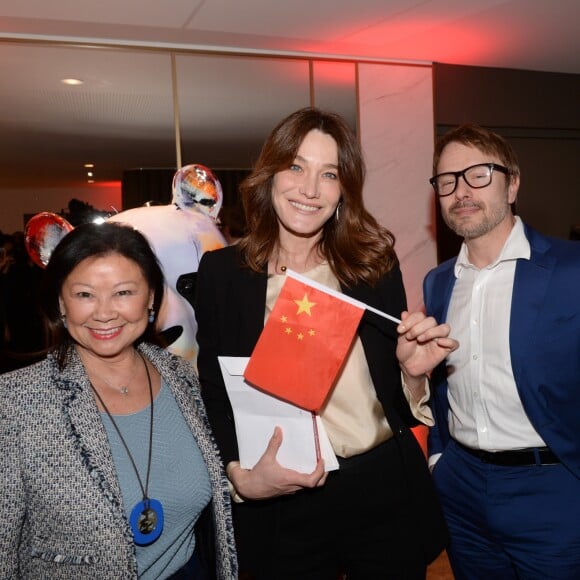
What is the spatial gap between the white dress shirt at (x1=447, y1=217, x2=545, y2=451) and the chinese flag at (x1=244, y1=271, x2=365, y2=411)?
0.75 meters

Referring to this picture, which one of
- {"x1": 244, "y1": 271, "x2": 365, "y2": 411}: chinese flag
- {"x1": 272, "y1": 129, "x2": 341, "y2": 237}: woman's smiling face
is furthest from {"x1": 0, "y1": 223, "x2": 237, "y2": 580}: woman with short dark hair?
{"x1": 272, "y1": 129, "x2": 341, "y2": 237}: woman's smiling face

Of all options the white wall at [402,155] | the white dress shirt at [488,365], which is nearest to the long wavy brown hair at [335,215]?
the white dress shirt at [488,365]

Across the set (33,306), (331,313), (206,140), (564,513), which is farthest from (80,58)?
(564,513)

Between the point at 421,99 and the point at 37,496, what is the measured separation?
480cm

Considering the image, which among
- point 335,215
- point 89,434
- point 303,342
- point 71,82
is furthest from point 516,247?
point 71,82

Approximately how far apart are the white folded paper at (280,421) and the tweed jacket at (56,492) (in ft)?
1.15

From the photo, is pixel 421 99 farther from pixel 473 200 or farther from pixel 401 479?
pixel 401 479

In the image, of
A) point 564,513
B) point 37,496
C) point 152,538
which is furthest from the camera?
point 564,513

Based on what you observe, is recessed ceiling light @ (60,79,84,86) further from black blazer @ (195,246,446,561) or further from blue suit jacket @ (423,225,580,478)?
blue suit jacket @ (423,225,580,478)

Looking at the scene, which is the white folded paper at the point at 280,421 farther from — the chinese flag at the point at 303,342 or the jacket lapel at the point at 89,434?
the jacket lapel at the point at 89,434

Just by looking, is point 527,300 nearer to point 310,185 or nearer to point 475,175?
point 475,175

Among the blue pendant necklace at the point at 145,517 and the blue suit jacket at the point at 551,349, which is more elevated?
the blue suit jacket at the point at 551,349

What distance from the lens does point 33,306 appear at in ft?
13.9

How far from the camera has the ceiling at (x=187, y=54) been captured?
3803mm
